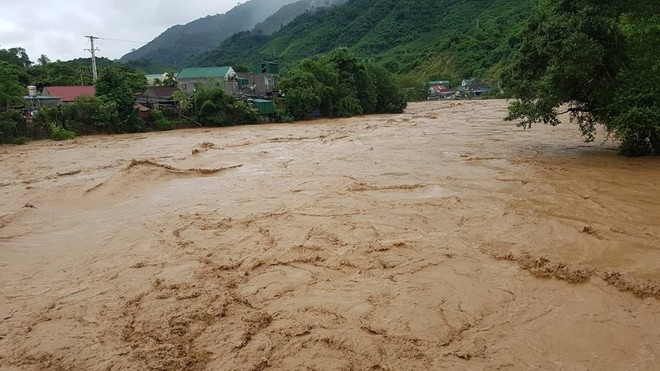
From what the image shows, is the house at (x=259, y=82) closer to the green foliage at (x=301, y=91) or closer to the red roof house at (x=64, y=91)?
the green foliage at (x=301, y=91)

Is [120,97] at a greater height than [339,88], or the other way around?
[339,88]

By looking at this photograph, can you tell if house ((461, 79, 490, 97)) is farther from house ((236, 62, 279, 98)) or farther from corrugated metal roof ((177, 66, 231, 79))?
corrugated metal roof ((177, 66, 231, 79))

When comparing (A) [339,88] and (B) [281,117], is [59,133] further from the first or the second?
(A) [339,88]

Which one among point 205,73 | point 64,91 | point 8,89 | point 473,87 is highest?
point 205,73

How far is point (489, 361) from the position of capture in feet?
14.2

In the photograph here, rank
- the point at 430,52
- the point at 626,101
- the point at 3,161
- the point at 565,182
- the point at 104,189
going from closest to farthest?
the point at 565,182, the point at 104,189, the point at 626,101, the point at 3,161, the point at 430,52

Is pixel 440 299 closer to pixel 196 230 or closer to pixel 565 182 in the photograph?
pixel 196 230

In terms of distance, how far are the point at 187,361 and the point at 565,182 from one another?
35.2ft

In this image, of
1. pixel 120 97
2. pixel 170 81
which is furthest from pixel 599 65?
pixel 170 81

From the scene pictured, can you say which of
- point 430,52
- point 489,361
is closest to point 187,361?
point 489,361

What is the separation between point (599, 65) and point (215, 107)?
29.9 meters

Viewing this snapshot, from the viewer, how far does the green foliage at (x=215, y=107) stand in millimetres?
38594

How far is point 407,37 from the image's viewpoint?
4941 inches

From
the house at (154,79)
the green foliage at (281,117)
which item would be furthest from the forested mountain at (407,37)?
the green foliage at (281,117)
